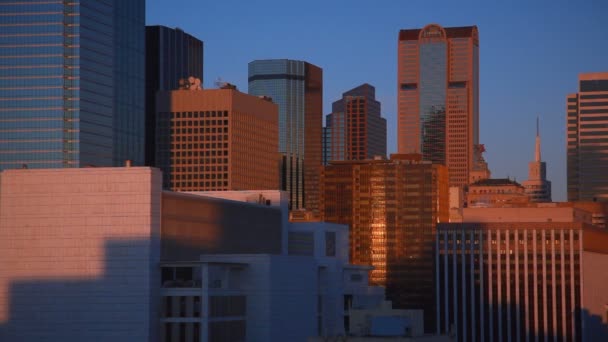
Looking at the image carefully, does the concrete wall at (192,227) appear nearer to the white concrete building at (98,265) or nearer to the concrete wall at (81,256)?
the white concrete building at (98,265)

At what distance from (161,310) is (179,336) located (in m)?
4.07

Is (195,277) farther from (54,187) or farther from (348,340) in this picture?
(348,340)

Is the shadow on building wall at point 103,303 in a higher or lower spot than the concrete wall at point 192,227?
lower

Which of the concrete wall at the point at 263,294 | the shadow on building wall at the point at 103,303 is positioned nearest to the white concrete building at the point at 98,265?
the shadow on building wall at the point at 103,303

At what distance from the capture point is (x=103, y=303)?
171m

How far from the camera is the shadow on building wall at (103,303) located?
17025cm

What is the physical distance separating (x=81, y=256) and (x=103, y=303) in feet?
22.4

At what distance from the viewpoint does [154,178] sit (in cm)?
17425

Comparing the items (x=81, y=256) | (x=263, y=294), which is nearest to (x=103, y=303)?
(x=81, y=256)

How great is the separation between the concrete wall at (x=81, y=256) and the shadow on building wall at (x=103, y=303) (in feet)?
0.41

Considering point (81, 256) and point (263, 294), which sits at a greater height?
point (81, 256)

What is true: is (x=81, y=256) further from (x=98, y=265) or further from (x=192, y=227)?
(x=192, y=227)

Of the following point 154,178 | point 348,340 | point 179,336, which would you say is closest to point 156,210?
point 154,178

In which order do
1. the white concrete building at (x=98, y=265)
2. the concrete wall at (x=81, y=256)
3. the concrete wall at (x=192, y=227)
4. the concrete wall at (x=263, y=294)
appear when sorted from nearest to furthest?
the concrete wall at (x=81, y=256)
the white concrete building at (x=98, y=265)
the concrete wall at (x=192, y=227)
the concrete wall at (x=263, y=294)
